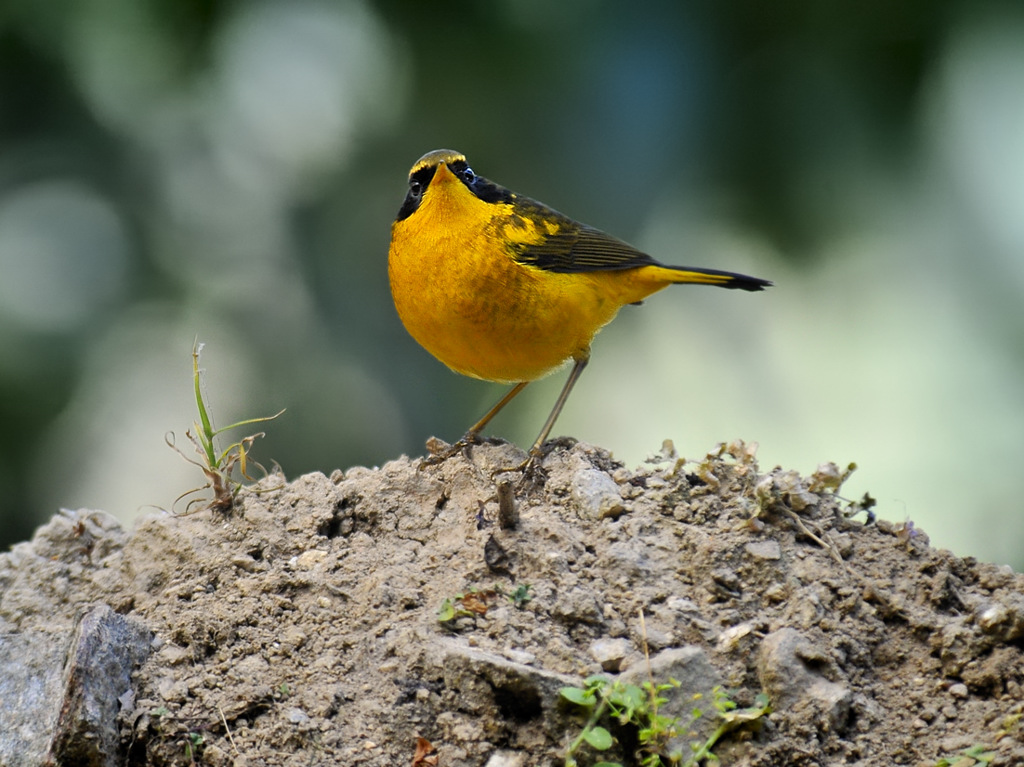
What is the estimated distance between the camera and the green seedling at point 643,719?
2342mm

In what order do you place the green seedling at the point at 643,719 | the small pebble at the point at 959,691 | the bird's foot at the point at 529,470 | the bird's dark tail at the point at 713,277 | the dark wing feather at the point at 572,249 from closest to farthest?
the green seedling at the point at 643,719 → the small pebble at the point at 959,691 → the bird's foot at the point at 529,470 → the dark wing feather at the point at 572,249 → the bird's dark tail at the point at 713,277

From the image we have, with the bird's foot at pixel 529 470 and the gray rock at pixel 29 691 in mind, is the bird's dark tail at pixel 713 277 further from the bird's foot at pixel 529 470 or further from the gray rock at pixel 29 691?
the gray rock at pixel 29 691

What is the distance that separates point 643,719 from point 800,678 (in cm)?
49

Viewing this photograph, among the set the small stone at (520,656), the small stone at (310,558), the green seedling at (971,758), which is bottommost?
the green seedling at (971,758)

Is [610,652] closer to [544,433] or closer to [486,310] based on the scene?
[544,433]

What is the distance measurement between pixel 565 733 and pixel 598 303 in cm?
243

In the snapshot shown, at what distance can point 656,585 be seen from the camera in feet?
9.78

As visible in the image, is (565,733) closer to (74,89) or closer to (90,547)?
(90,547)

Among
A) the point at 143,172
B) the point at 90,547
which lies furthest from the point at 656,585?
the point at 143,172

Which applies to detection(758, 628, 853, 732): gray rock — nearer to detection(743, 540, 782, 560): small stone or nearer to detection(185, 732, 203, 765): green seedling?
detection(743, 540, 782, 560): small stone

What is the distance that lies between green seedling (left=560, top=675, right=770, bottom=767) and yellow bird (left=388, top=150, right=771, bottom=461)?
1432mm

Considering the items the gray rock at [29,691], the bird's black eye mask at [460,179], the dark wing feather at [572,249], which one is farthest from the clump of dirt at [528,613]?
the bird's black eye mask at [460,179]

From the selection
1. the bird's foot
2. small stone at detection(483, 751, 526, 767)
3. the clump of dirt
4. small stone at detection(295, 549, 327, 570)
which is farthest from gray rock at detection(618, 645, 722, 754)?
small stone at detection(295, 549, 327, 570)

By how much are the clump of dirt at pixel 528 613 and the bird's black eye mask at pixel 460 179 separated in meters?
1.30
